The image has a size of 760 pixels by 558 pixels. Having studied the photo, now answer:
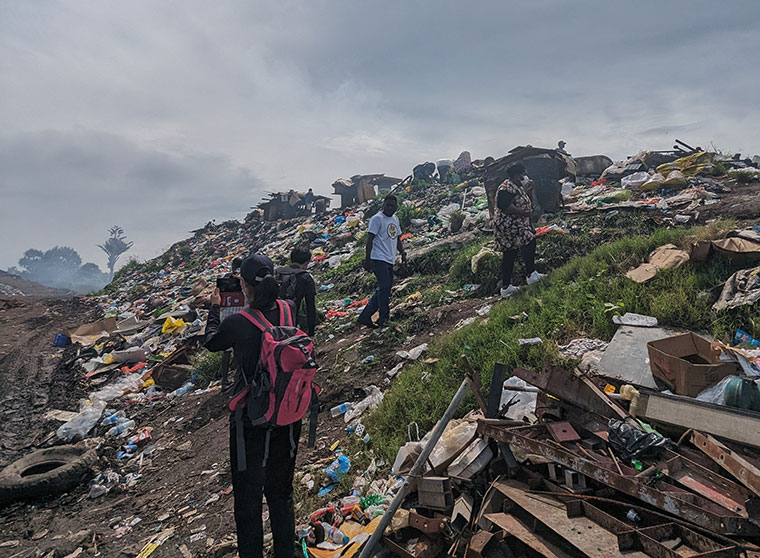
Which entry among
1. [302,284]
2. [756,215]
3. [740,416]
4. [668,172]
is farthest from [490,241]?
[740,416]

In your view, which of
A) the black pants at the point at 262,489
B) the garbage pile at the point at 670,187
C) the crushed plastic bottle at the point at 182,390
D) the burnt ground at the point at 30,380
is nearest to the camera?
the black pants at the point at 262,489

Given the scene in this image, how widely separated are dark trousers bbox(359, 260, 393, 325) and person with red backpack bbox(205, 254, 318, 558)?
3312 mm

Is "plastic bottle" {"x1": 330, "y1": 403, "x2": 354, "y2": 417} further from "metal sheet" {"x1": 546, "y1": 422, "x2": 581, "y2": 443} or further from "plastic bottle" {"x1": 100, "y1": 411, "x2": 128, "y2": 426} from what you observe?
"plastic bottle" {"x1": 100, "y1": 411, "x2": 128, "y2": 426}

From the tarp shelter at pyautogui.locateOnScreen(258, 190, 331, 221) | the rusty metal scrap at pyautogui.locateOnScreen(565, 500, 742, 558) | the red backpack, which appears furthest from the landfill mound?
the tarp shelter at pyautogui.locateOnScreen(258, 190, 331, 221)

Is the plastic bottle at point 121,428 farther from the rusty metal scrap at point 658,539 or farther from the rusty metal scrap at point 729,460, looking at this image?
the rusty metal scrap at point 729,460

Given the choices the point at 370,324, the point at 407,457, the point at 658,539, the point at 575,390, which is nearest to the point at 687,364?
the point at 575,390

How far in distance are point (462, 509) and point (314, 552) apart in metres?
0.96

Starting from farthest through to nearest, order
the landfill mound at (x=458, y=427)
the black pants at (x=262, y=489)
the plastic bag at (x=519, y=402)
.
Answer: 1. the plastic bag at (x=519, y=402)
2. the black pants at (x=262, y=489)
3. the landfill mound at (x=458, y=427)

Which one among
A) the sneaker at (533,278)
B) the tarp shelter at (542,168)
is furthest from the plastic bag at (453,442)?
the tarp shelter at (542,168)

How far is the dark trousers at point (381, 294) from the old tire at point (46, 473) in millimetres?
3634

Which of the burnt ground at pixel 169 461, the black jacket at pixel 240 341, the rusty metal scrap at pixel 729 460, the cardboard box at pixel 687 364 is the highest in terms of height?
the black jacket at pixel 240 341

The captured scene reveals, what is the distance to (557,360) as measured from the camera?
11.6 ft

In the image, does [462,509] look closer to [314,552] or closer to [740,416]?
[314,552]

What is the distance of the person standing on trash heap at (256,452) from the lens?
2.22 metres
